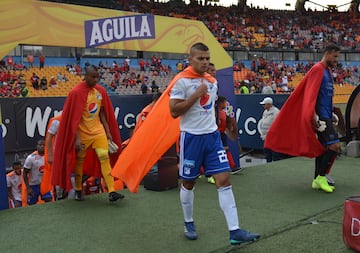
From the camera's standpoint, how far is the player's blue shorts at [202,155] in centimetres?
387

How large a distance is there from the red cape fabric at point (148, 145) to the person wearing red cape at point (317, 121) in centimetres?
208

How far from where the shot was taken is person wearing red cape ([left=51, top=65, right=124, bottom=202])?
219 inches

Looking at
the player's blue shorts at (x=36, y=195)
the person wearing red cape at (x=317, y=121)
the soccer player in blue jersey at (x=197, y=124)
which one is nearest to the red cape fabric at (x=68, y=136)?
the player's blue shorts at (x=36, y=195)

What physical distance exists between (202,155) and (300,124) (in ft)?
8.88

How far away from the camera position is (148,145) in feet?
15.0

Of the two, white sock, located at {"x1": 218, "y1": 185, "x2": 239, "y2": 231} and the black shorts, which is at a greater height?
the black shorts

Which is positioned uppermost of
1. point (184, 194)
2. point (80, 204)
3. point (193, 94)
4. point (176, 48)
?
point (176, 48)

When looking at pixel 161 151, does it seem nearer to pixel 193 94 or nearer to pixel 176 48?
pixel 193 94

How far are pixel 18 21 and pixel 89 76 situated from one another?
1.27 metres

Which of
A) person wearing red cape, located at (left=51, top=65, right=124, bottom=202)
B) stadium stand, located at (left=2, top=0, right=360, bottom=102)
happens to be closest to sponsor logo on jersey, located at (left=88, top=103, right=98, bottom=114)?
A: person wearing red cape, located at (left=51, top=65, right=124, bottom=202)

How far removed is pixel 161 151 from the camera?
15.2ft

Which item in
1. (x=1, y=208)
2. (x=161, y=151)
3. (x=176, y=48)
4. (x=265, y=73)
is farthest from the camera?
(x=265, y=73)

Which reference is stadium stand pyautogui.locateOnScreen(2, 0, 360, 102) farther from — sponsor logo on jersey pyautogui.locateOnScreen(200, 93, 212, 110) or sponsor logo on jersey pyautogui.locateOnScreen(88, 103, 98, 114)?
sponsor logo on jersey pyautogui.locateOnScreen(200, 93, 212, 110)

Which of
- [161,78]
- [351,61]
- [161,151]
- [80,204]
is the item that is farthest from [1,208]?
[351,61]
